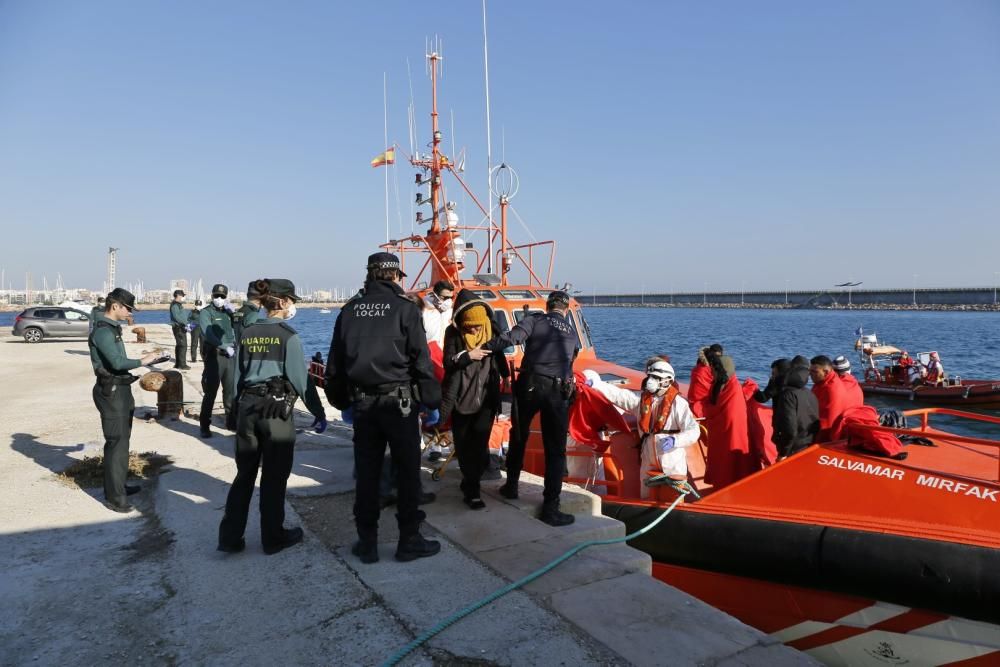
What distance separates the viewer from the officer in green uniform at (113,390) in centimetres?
428

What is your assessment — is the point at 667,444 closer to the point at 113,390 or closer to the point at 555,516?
the point at 555,516

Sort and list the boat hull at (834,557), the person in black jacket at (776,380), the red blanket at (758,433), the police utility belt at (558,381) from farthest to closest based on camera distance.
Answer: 1. the red blanket at (758,433)
2. the person in black jacket at (776,380)
3. the police utility belt at (558,381)
4. the boat hull at (834,557)

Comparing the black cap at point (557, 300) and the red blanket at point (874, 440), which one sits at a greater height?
the black cap at point (557, 300)

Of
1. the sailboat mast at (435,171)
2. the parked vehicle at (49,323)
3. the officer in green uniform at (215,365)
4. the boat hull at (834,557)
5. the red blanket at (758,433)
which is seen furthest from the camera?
the parked vehicle at (49,323)

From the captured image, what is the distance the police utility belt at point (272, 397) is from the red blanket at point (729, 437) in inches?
152

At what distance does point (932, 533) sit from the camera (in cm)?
376

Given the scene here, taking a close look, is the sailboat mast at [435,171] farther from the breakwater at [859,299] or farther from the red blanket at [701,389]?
the breakwater at [859,299]

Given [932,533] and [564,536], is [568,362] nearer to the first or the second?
[564,536]

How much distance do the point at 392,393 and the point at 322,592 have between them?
108 cm

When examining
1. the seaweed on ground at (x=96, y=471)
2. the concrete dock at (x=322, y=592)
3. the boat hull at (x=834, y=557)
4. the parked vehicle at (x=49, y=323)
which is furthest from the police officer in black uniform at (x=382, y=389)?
the parked vehicle at (x=49, y=323)

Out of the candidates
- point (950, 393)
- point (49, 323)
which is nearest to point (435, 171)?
point (950, 393)

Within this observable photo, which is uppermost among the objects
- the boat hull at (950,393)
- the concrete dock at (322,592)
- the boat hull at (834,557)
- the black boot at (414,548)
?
the black boot at (414,548)

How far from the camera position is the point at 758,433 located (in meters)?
5.85

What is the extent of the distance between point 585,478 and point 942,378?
1719 cm
